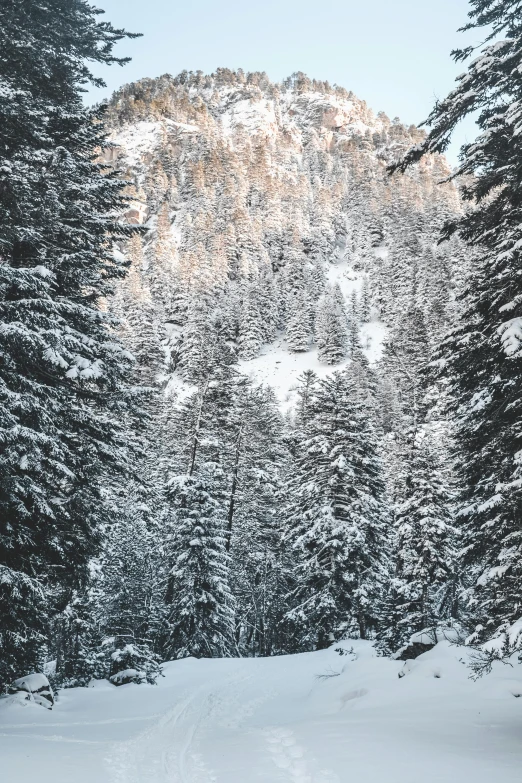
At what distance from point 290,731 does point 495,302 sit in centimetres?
938

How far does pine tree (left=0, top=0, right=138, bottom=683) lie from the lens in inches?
359

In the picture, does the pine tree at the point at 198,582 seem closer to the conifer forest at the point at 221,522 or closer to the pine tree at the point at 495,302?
the conifer forest at the point at 221,522

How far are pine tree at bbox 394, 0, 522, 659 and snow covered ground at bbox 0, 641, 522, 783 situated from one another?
168 centimetres

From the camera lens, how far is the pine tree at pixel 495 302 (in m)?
8.23

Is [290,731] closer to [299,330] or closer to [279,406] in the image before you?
[279,406]

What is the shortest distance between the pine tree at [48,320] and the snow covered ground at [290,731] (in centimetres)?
→ 240

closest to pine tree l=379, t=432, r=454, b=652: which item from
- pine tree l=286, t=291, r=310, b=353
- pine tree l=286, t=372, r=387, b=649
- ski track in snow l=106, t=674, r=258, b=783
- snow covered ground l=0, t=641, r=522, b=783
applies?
pine tree l=286, t=372, r=387, b=649

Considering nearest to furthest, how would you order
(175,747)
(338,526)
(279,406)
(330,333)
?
(175,747) < (338,526) < (279,406) < (330,333)

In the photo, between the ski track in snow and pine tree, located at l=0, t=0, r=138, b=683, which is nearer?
the ski track in snow

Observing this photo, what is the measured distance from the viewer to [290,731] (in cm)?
952

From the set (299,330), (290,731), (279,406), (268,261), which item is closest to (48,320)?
(290,731)

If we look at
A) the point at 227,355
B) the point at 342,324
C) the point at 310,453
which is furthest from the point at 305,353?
the point at 310,453

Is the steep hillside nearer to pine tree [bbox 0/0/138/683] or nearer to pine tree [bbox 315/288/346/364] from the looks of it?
pine tree [bbox 315/288/346/364]

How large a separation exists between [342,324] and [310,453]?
56.0 m
